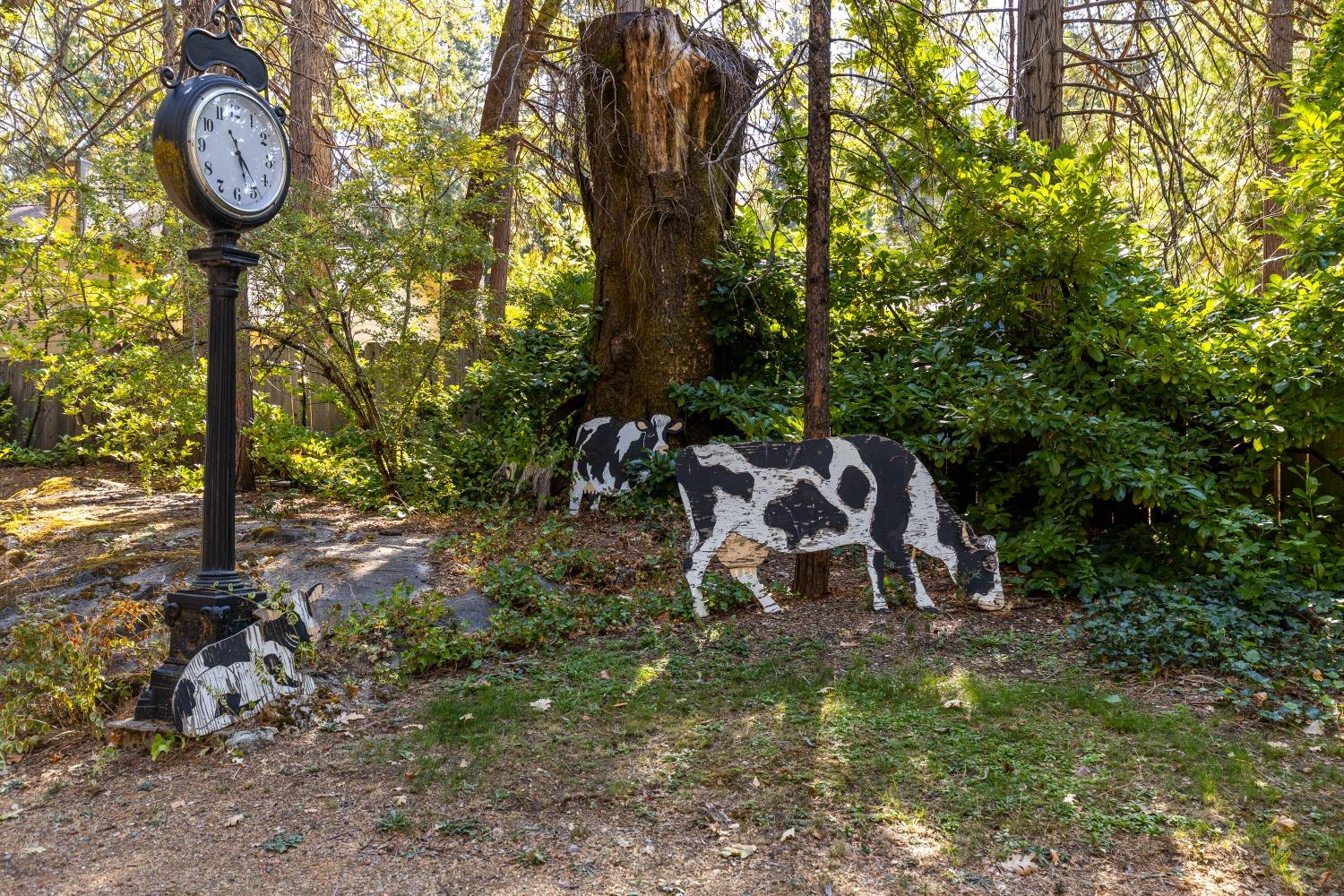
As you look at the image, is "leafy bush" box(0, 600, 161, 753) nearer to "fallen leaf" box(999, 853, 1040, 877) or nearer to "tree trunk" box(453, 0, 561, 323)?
"fallen leaf" box(999, 853, 1040, 877)

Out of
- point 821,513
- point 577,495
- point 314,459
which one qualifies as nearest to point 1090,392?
point 821,513

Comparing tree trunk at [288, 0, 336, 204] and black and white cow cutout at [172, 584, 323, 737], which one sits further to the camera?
tree trunk at [288, 0, 336, 204]

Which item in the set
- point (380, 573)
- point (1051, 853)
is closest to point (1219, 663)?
point (1051, 853)

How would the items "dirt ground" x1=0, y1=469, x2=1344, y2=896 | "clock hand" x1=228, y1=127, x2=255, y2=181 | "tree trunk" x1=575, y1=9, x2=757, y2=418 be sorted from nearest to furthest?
"dirt ground" x1=0, y1=469, x2=1344, y2=896
"clock hand" x1=228, y1=127, x2=255, y2=181
"tree trunk" x1=575, y1=9, x2=757, y2=418

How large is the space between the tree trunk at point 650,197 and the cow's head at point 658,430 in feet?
0.49

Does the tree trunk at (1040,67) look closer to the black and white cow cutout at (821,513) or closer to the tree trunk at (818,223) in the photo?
the tree trunk at (818,223)

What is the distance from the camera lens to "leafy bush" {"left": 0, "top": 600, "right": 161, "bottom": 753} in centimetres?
447

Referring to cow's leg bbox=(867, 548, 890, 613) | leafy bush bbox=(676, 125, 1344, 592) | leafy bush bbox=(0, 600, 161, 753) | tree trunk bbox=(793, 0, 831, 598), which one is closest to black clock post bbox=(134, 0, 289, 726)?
leafy bush bbox=(0, 600, 161, 753)

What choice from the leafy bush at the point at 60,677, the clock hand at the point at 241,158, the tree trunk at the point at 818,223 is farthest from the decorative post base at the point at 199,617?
the tree trunk at the point at 818,223

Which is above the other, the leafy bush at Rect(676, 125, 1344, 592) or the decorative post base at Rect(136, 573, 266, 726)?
the leafy bush at Rect(676, 125, 1344, 592)

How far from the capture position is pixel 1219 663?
480cm

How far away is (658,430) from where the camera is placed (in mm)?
8984

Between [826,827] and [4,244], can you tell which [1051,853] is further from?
[4,244]

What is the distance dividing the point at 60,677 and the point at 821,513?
13.9 feet
